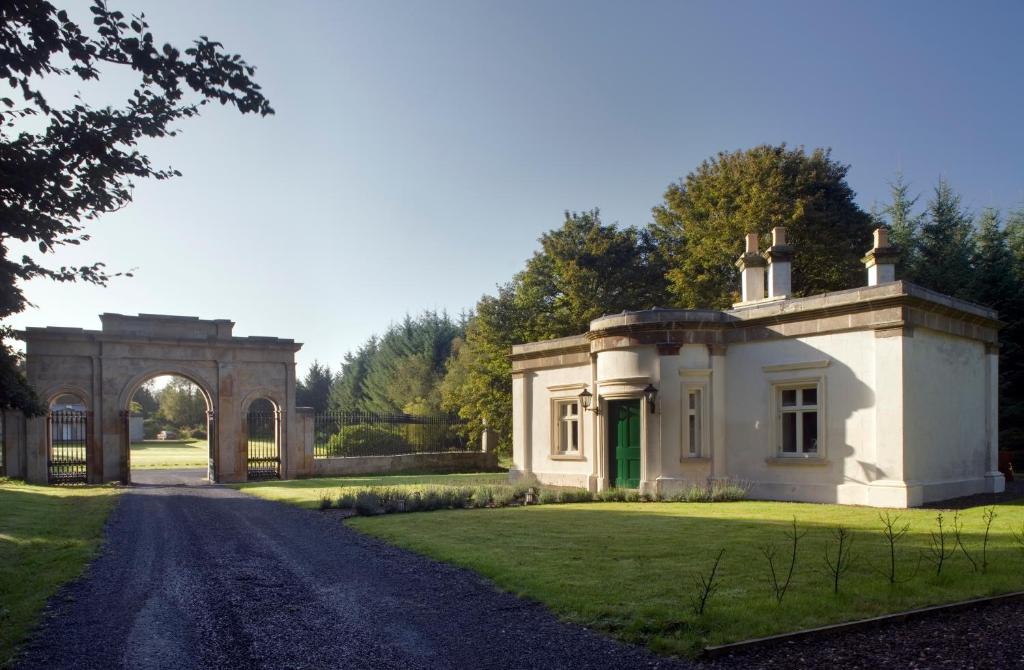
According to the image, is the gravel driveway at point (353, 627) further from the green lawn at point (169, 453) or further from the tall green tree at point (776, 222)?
the green lawn at point (169, 453)

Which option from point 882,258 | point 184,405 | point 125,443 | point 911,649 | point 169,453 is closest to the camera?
A: point 911,649

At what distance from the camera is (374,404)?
5438cm

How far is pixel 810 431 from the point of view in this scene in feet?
55.6

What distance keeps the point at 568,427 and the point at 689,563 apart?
13786mm

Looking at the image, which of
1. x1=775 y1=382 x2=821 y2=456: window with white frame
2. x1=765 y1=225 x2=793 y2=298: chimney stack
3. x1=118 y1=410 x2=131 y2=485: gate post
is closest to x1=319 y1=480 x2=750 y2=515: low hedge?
x1=775 y1=382 x2=821 y2=456: window with white frame

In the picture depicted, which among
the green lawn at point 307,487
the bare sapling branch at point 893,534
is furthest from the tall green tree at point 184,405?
the bare sapling branch at point 893,534

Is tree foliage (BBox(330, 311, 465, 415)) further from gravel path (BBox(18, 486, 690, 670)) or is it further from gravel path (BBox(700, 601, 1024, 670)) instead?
gravel path (BBox(700, 601, 1024, 670))

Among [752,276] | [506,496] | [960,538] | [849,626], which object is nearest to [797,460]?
[752,276]

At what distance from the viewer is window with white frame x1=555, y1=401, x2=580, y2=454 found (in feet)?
72.1

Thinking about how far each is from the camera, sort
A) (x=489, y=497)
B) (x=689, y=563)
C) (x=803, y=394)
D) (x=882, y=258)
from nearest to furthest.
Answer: (x=689, y=563)
(x=489, y=497)
(x=803, y=394)
(x=882, y=258)

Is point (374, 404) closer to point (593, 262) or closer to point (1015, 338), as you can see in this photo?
A: point (593, 262)

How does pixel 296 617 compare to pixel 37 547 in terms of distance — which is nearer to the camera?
pixel 296 617

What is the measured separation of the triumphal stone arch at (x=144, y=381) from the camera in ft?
79.9

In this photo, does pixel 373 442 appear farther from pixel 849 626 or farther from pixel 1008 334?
pixel 849 626
